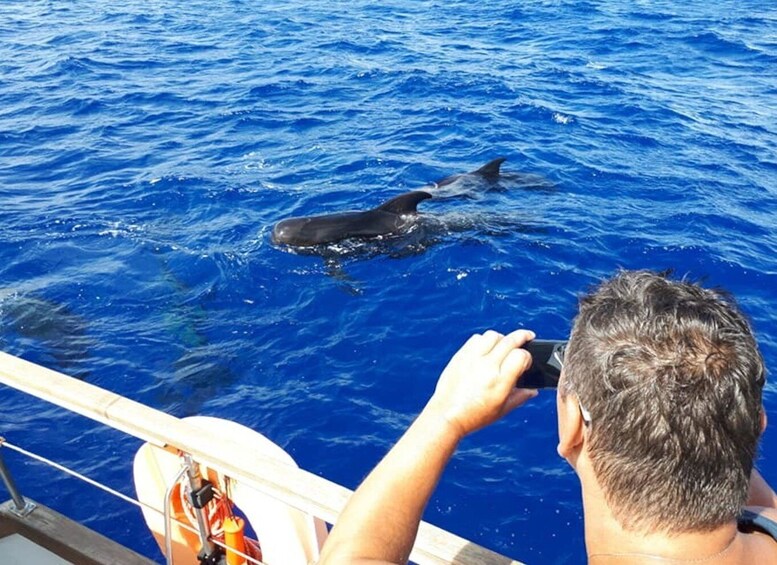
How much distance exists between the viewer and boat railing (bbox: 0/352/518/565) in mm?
2613

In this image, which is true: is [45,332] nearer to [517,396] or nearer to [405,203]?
[405,203]

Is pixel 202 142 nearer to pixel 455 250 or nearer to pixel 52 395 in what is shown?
pixel 455 250

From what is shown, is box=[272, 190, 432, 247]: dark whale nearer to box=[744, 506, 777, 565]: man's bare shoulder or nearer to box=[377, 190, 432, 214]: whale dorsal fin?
box=[377, 190, 432, 214]: whale dorsal fin

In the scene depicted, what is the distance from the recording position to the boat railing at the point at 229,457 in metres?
2.61

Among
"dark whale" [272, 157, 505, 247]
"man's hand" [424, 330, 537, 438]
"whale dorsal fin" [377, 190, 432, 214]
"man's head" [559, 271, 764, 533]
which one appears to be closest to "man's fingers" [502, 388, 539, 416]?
"man's hand" [424, 330, 537, 438]

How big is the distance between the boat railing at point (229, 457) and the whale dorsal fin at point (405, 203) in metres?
7.44

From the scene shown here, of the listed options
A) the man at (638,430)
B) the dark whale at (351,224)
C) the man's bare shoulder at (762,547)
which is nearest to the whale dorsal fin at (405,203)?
the dark whale at (351,224)

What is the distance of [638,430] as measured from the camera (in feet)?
6.03

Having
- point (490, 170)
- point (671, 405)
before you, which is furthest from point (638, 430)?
point (490, 170)

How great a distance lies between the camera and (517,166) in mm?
13398

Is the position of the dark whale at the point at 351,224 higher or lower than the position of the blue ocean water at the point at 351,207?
higher

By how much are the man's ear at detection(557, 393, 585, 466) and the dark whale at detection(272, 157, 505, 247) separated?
8558 mm

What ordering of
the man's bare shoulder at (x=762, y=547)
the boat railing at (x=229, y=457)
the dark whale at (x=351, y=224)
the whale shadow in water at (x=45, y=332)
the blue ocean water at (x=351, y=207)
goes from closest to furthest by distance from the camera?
the man's bare shoulder at (x=762, y=547), the boat railing at (x=229, y=457), the blue ocean water at (x=351, y=207), the whale shadow in water at (x=45, y=332), the dark whale at (x=351, y=224)

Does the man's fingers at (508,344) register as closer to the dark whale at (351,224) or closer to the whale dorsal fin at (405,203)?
the dark whale at (351,224)
